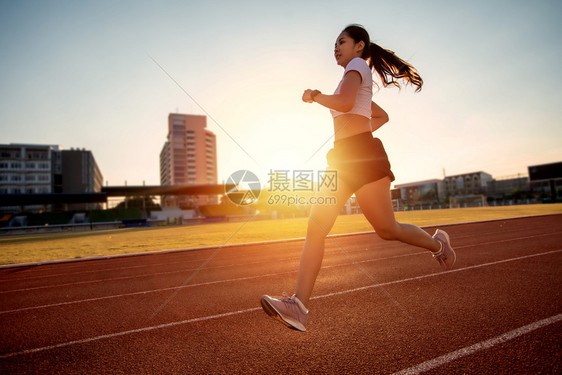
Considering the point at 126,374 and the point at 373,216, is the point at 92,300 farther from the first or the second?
the point at 373,216

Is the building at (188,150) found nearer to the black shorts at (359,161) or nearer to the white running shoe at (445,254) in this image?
the white running shoe at (445,254)

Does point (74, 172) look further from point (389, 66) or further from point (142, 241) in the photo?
point (389, 66)

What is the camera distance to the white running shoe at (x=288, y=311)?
8.26 feet

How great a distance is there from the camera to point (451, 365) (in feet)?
7.73

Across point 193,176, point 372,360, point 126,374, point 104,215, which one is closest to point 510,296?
point 372,360

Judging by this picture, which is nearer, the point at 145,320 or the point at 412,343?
the point at 412,343

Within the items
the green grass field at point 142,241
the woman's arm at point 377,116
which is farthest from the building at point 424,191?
the woman's arm at point 377,116

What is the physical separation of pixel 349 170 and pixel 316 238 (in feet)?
2.01

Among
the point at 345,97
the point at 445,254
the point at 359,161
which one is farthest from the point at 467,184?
the point at 345,97

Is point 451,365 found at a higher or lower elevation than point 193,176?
lower

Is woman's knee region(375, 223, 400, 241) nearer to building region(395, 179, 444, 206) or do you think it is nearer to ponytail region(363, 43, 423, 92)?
ponytail region(363, 43, 423, 92)

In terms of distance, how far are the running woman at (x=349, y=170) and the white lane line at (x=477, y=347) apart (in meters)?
0.86

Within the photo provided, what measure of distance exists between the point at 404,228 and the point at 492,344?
Result: 1151 millimetres

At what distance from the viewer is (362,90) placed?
8.82 feet
